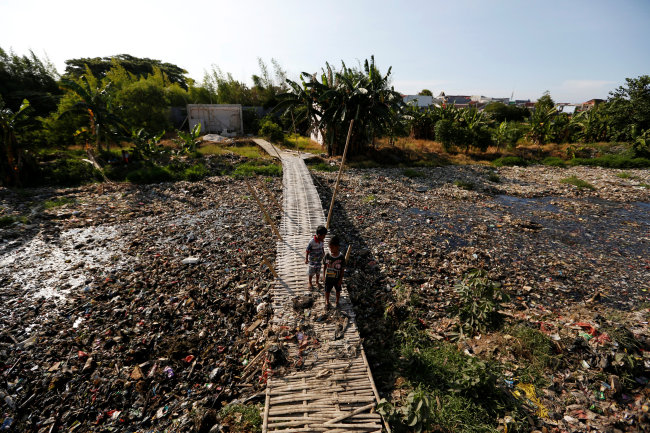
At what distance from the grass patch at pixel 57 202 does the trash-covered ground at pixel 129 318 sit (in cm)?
48

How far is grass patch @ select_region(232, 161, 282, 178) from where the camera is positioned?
15375 millimetres

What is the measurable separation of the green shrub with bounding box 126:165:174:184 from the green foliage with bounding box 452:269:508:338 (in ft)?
47.8

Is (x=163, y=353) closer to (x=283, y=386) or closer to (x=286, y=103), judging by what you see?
(x=283, y=386)

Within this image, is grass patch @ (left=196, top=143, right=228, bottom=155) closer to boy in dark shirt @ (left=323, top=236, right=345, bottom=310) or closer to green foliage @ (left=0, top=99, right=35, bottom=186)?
green foliage @ (left=0, top=99, right=35, bottom=186)

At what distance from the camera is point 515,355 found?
15.2 feet

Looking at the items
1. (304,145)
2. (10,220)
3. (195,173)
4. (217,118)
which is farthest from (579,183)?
(217,118)

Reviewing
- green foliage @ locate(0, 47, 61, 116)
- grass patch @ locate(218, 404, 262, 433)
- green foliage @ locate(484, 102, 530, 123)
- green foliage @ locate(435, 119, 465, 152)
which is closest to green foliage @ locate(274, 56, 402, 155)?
green foliage @ locate(435, 119, 465, 152)

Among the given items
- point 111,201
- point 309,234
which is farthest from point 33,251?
point 309,234

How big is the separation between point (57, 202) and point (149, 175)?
3.91 metres

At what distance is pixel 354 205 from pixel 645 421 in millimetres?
9332

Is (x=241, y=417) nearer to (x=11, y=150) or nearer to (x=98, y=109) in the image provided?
(x=11, y=150)

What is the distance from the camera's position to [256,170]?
15945 millimetres

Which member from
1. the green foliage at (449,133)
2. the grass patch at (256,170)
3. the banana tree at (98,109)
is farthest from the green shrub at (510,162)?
the banana tree at (98,109)

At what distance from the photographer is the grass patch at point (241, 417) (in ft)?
11.5
